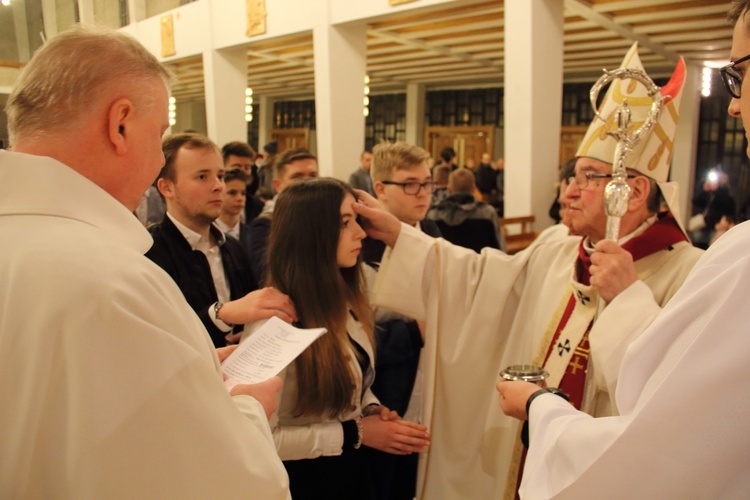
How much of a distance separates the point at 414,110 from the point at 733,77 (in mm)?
14662

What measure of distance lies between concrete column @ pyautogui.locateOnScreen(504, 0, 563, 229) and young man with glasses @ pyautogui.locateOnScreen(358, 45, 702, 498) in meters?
3.33

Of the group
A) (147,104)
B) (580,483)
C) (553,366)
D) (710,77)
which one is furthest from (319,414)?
(710,77)

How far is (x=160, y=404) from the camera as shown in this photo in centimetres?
87

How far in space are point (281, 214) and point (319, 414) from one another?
0.66m

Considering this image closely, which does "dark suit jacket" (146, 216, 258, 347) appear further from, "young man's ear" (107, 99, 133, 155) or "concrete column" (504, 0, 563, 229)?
"concrete column" (504, 0, 563, 229)

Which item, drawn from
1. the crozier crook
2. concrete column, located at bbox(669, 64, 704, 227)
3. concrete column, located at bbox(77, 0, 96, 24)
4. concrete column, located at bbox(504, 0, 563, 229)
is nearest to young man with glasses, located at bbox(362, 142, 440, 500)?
the crozier crook

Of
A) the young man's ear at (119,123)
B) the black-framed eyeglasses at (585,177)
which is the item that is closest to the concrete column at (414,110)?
the black-framed eyeglasses at (585,177)

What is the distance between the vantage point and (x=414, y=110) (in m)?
15.4

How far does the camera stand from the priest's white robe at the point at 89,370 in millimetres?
825

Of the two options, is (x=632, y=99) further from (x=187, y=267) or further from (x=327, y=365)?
(x=187, y=267)

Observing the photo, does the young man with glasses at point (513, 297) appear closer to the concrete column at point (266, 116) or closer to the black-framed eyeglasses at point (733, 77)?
the black-framed eyeglasses at point (733, 77)

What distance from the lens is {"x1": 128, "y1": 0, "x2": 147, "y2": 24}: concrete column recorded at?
237 centimetres

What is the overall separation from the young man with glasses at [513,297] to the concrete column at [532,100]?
10.9 feet

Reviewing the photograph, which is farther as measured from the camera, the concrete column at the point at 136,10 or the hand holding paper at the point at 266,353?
the concrete column at the point at 136,10
